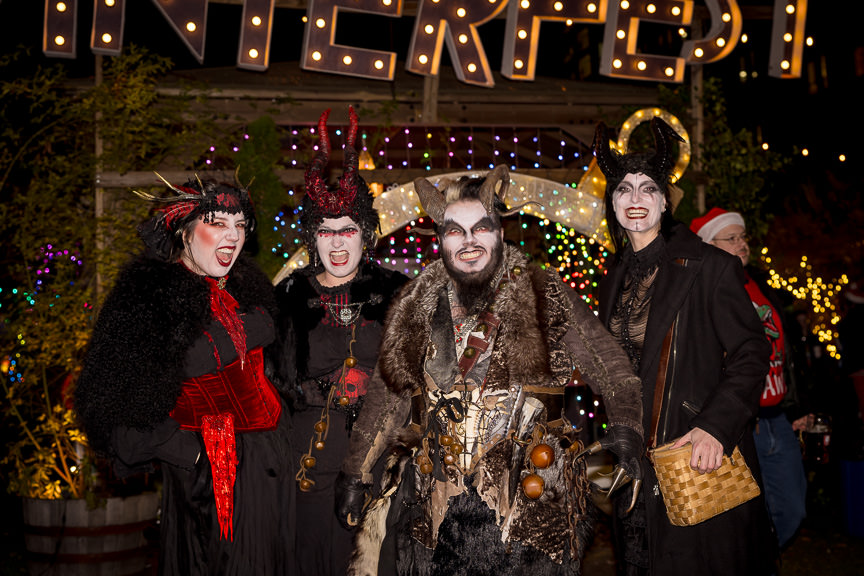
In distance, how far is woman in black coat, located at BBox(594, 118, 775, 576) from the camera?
3012 millimetres

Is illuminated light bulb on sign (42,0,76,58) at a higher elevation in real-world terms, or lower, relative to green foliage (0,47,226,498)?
higher

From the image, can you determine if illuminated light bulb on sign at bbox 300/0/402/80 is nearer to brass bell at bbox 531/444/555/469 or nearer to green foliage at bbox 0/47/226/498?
green foliage at bbox 0/47/226/498

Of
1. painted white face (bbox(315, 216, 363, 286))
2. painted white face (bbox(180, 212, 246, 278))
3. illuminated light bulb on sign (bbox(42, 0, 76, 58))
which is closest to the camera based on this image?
painted white face (bbox(180, 212, 246, 278))

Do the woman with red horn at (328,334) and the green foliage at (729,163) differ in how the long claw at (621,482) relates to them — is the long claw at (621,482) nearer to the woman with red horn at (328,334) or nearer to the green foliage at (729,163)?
the woman with red horn at (328,334)

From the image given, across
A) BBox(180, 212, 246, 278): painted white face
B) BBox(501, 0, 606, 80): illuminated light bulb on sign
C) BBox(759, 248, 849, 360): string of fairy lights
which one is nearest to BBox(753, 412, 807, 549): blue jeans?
BBox(180, 212, 246, 278): painted white face

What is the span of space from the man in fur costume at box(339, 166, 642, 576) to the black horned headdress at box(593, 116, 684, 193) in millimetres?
553

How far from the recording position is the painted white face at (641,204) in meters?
3.40

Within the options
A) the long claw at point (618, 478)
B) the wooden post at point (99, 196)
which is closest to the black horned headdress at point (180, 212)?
the long claw at point (618, 478)

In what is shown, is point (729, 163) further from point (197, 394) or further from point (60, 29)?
point (60, 29)

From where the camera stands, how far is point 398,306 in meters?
3.27

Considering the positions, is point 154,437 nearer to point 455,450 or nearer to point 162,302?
point 162,302

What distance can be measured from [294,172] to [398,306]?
392 cm

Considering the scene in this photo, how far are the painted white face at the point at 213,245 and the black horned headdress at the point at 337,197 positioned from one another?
0.44 meters

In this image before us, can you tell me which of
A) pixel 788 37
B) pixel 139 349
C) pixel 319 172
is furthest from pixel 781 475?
pixel 788 37
